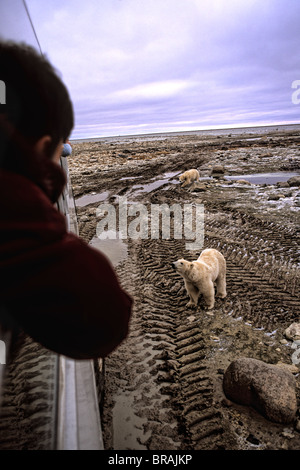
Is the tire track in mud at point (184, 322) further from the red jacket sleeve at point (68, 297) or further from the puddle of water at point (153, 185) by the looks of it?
the puddle of water at point (153, 185)

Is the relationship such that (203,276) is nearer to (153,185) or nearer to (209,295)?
(209,295)

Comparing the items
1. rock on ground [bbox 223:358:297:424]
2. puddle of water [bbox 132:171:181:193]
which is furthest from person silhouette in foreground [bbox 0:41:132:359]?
puddle of water [bbox 132:171:181:193]

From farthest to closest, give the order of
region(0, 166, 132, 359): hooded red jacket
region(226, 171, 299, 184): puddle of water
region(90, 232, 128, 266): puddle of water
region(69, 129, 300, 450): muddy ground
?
1. region(226, 171, 299, 184): puddle of water
2. region(90, 232, 128, 266): puddle of water
3. region(69, 129, 300, 450): muddy ground
4. region(0, 166, 132, 359): hooded red jacket

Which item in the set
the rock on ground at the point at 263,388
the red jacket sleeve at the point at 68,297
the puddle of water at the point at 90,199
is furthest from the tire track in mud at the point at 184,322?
the puddle of water at the point at 90,199

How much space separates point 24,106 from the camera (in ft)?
2.42

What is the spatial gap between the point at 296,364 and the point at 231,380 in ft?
3.37

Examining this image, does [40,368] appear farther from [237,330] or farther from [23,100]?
[237,330]

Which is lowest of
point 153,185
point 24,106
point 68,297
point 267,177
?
point 153,185

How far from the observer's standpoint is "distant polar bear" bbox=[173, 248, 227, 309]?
14.5ft

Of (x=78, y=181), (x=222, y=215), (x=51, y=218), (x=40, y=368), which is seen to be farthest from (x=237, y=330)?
(x=78, y=181)

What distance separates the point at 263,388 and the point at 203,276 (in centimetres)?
190

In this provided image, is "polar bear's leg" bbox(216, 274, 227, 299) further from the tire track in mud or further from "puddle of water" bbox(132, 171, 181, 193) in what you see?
"puddle of water" bbox(132, 171, 181, 193)

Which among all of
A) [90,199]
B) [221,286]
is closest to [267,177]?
[90,199]

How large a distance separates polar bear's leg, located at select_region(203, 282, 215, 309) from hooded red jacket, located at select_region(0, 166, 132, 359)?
3856mm
